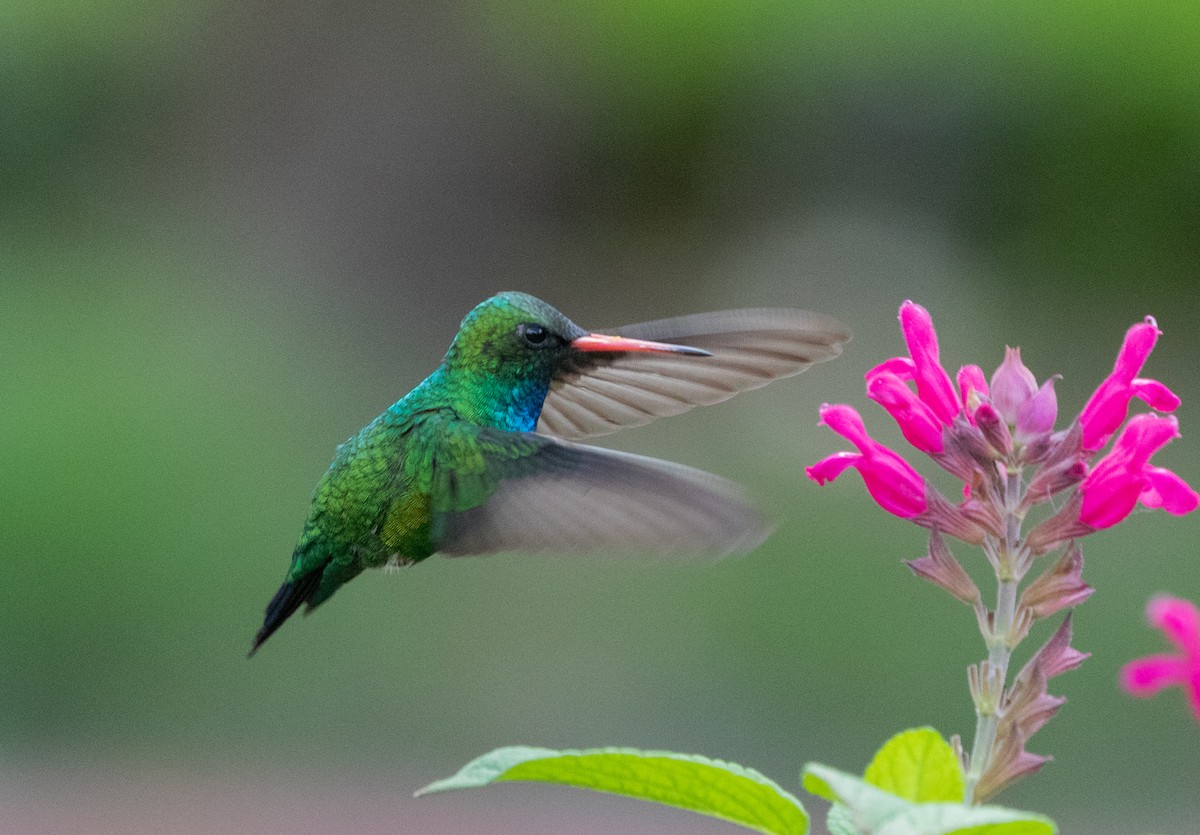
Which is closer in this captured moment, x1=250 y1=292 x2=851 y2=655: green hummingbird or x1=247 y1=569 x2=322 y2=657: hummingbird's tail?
x1=250 y1=292 x2=851 y2=655: green hummingbird

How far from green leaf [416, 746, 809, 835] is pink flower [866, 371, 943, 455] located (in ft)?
1.97

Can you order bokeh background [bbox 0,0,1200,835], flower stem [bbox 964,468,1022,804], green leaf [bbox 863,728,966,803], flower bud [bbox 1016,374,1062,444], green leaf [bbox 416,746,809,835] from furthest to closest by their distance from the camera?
bokeh background [bbox 0,0,1200,835], flower bud [bbox 1016,374,1062,444], flower stem [bbox 964,468,1022,804], green leaf [bbox 863,728,966,803], green leaf [bbox 416,746,809,835]

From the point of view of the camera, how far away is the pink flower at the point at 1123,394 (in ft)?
5.51

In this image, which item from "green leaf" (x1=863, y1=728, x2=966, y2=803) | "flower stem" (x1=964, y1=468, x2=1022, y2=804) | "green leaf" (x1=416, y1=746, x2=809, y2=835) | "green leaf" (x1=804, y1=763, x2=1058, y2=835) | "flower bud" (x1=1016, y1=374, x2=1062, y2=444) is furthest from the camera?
"flower bud" (x1=1016, y1=374, x2=1062, y2=444)

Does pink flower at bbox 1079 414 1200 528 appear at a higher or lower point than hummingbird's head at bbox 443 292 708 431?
lower

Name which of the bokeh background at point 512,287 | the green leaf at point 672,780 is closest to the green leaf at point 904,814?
the green leaf at point 672,780

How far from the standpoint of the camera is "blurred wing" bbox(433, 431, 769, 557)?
61.4 inches

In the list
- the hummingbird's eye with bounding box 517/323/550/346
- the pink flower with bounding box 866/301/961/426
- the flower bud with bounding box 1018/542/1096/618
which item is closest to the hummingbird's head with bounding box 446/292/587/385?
the hummingbird's eye with bounding box 517/323/550/346

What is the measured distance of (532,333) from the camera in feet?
6.97

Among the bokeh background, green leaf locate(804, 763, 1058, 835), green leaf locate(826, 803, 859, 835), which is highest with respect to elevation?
the bokeh background

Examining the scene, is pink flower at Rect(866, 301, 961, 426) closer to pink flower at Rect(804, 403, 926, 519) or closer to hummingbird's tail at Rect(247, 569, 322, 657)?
pink flower at Rect(804, 403, 926, 519)

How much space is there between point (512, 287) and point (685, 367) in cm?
754

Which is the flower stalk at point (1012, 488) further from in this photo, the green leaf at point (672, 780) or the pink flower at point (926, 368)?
the green leaf at point (672, 780)

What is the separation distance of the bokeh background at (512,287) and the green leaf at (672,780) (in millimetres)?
4762
